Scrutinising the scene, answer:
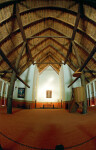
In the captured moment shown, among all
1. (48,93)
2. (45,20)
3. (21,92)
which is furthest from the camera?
(48,93)

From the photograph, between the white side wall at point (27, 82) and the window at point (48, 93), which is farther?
the window at point (48, 93)

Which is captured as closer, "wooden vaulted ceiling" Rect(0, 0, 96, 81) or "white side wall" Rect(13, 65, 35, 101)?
"wooden vaulted ceiling" Rect(0, 0, 96, 81)

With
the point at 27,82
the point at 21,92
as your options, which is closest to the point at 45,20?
the point at 27,82

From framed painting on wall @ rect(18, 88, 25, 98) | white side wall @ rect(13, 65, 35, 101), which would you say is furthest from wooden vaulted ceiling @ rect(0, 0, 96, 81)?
framed painting on wall @ rect(18, 88, 25, 98)

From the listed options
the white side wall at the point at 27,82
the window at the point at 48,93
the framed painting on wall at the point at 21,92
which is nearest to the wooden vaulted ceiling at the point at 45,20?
the white side wall at the point at 27,82

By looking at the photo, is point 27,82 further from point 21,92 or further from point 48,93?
point 48,93

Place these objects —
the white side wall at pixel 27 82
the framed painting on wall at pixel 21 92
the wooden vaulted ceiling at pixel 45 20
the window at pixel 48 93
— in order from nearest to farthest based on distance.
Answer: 1. the wooden vaulted ceiling at pixel 45 20
2. the white side wall at pixel 27 82
3. the framed painting on wall at pixel 21 92
4. the window at pixel 48 93

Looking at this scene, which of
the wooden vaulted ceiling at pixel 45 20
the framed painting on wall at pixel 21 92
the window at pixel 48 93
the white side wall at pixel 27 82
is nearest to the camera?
the wooden vaulted ceiling at pixel 45 20

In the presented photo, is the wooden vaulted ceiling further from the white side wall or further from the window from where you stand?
the window

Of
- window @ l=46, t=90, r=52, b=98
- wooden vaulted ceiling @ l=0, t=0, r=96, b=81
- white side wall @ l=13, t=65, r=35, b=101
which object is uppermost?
wooden vaulted ceiling @ l=0, t=0, r=96, b=81

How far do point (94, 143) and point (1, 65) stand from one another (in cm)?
1115

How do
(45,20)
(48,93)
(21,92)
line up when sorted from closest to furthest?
(45,20)
(21,92)
(48,93)

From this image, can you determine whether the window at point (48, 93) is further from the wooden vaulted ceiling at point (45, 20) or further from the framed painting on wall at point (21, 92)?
the wooden vaulted ceiling at point (45, 20)

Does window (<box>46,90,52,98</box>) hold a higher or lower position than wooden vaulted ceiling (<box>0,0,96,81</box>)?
lower
